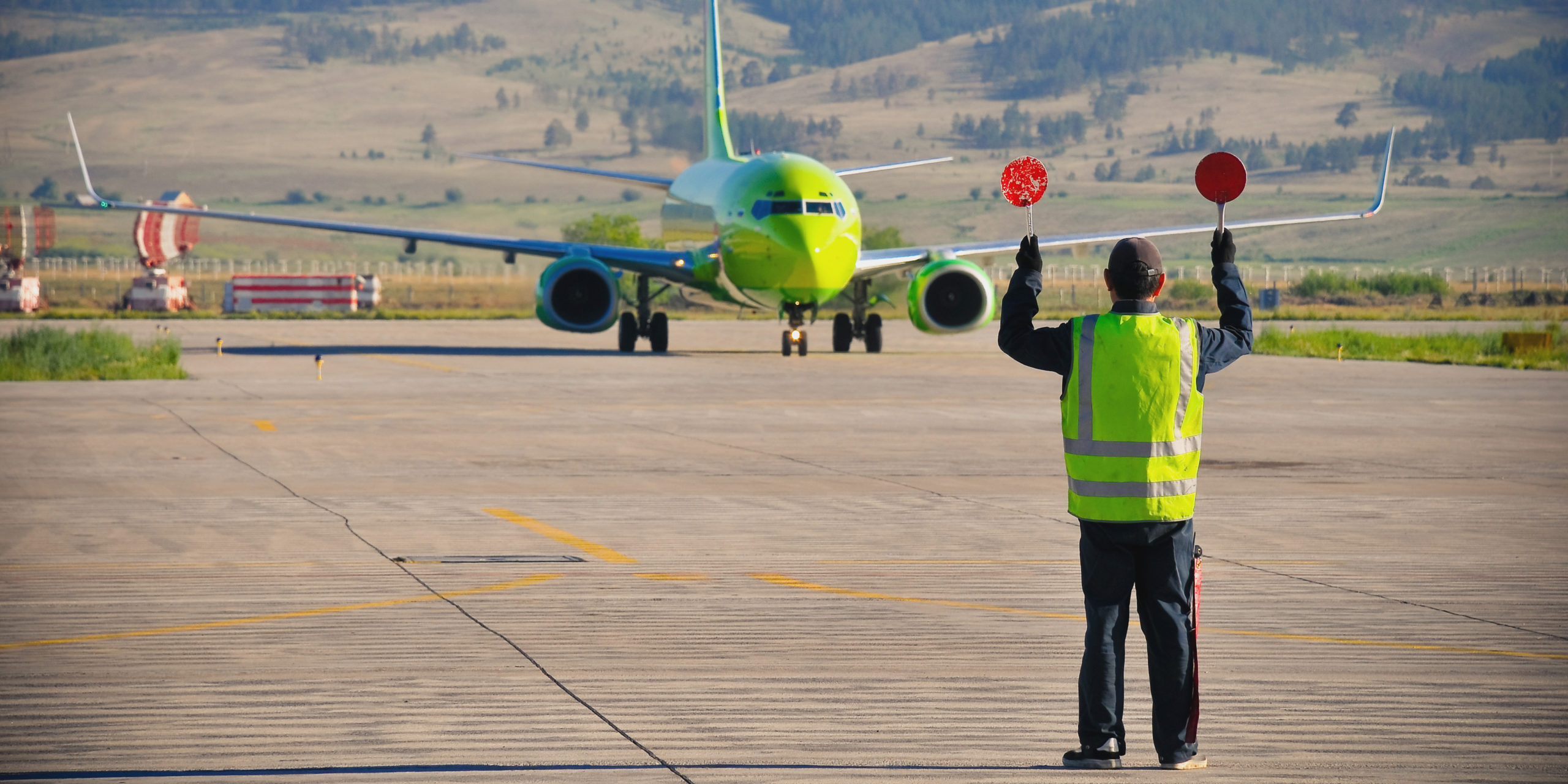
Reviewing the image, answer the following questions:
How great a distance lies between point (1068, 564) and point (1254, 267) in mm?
179190

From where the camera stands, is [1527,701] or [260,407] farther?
[260,407]

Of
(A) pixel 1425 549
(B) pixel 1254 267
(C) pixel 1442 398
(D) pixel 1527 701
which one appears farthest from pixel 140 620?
(B) pixel 1254 267

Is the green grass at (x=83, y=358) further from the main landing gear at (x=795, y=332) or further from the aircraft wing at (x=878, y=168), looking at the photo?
the aircraft wing at (x=878, y=168)

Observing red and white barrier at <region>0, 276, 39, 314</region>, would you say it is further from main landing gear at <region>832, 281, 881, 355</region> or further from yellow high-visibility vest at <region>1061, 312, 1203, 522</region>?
yellow high-visibility vest at <region>1061, 312, 1203, 522</region>

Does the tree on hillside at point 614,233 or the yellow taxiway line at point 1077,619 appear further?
the tree on hillside at point 614,233

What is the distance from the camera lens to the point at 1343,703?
7.91 meters

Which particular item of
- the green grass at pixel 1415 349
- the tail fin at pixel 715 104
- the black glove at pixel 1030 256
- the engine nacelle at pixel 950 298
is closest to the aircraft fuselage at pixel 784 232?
the engine nacelle at pixel 950 298

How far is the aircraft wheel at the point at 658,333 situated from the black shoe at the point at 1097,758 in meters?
33.6

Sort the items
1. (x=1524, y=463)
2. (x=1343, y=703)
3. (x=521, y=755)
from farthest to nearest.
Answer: (x=1524, y=463) < (x=1343, y=703) < (x=521, y=755)

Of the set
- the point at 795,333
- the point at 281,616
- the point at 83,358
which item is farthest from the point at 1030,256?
the point at 795,333

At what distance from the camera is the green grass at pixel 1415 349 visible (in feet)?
124

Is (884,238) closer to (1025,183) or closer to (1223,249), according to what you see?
(1025,183)

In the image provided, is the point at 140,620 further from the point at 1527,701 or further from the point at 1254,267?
the point at 1254,267

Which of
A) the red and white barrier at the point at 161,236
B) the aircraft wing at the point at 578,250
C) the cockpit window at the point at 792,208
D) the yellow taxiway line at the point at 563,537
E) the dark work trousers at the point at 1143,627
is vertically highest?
the red and white barrier at the point at 161,236
